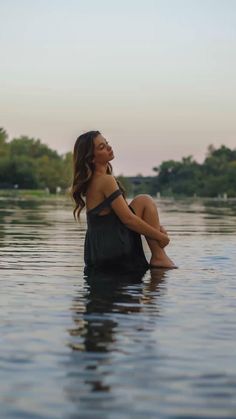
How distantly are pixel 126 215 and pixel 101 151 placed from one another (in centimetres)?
65

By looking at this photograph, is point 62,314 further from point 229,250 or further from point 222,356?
point 229,250

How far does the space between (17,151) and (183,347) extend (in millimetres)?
130154

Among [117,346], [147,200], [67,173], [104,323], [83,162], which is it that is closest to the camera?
[117,346]

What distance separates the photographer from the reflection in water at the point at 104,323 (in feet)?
11.1

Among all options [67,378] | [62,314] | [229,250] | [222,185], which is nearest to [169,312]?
[62,314]

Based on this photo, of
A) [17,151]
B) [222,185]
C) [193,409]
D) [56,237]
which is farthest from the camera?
[222,185]

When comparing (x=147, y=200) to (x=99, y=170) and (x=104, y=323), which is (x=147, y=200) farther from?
(x=104, y=323)

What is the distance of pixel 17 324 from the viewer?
4590 mm

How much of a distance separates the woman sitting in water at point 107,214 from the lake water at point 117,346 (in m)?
0.31

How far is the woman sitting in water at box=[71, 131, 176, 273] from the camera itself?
7.38 meters

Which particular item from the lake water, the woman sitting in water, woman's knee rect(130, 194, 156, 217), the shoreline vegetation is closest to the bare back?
the woman sitting in water

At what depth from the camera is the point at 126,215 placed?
7312mm

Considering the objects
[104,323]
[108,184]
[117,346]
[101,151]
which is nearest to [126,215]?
[108,184]

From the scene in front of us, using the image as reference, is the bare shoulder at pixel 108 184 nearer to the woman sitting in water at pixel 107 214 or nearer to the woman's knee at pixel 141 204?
the woman sitting in water at pixel 107 214
